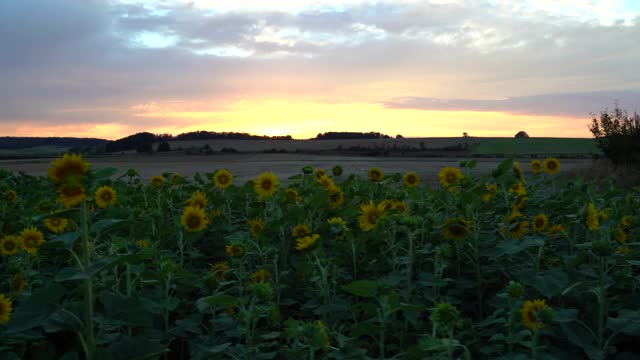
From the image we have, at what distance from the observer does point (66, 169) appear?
222 centimetres

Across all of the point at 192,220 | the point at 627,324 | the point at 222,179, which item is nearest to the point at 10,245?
the point at 192,220

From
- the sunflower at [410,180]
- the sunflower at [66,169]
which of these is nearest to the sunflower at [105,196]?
the sunflower at [66,169]

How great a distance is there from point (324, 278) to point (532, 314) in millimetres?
1049

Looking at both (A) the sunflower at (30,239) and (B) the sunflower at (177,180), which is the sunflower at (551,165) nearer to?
(B) the sunflower at (177,180)

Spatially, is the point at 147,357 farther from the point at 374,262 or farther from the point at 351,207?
the point at 351,207

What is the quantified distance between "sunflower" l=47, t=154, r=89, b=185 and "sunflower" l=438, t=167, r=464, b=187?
12.1ft

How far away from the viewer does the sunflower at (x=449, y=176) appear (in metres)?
5.36

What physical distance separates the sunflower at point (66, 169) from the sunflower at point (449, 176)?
3.69 metres

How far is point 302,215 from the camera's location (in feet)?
14.4

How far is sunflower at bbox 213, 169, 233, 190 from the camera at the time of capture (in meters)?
5.70

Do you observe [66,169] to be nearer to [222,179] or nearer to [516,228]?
[516,228]

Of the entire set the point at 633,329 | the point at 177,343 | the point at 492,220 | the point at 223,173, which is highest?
the point at 223,173

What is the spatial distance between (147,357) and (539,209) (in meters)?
3.78

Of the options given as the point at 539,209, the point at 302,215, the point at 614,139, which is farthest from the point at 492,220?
the point at 614,139
